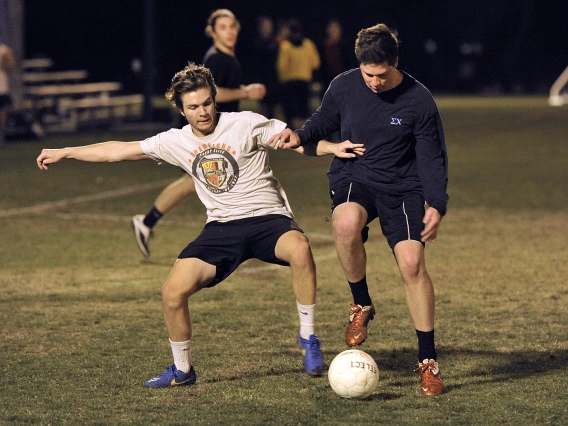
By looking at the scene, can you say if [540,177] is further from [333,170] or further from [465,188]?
[333,170]

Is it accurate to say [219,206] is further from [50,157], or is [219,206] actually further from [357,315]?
[357,315]

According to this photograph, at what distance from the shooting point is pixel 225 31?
9.25 m

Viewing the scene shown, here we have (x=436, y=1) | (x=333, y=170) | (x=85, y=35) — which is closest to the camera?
(x=333, y=170)

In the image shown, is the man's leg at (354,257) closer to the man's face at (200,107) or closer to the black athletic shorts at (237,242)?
the black athletic shorts at (237,242)

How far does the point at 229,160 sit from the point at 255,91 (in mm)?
3312

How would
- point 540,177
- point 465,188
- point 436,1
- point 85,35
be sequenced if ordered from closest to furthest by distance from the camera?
point 465,188 → point 540,177 → point 85,35 → point 436,1

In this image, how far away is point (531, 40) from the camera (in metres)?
44.9

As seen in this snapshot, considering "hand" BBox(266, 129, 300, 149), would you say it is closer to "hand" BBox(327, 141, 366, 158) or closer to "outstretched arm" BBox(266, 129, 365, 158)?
"outstretched arm" BBox(266, 129, 365, 158)

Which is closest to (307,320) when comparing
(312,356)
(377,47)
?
(312,356)

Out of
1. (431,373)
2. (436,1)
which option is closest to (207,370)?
(431,373)

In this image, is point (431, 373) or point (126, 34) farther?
point (126, 34)

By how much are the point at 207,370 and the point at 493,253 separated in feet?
13.9

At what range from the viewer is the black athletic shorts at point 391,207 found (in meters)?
5.32

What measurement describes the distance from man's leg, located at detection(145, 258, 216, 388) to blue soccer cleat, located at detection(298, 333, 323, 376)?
62 centimetres
